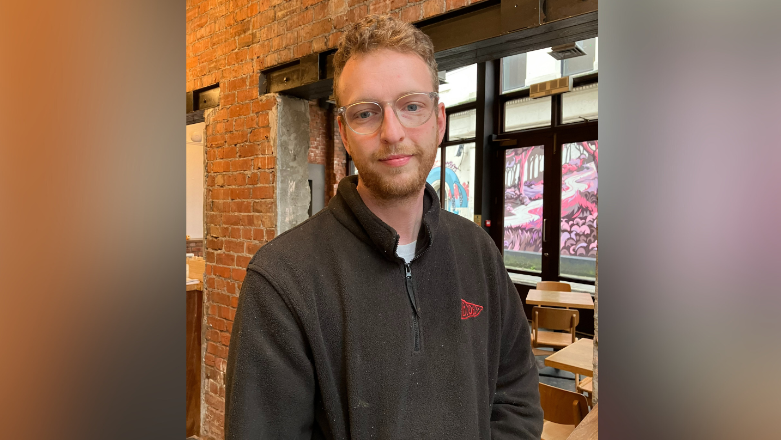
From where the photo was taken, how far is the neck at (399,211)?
4.15 ft

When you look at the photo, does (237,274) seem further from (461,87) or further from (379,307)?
(461,87)

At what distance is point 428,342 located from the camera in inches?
46.3

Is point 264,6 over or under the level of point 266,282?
over

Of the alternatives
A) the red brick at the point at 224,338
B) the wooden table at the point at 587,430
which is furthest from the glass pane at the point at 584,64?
the red brick at the point at 224,338

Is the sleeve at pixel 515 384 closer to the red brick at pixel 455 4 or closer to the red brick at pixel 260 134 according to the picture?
the red brick at pixel 455 4

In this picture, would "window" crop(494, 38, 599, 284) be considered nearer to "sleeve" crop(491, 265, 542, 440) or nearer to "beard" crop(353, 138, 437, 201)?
"sleeve" crop(491, 265, 542, 440)

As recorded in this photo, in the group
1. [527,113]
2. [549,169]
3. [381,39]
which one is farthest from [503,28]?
[527,113]

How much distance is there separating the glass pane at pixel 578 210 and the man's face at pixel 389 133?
6247 mm
